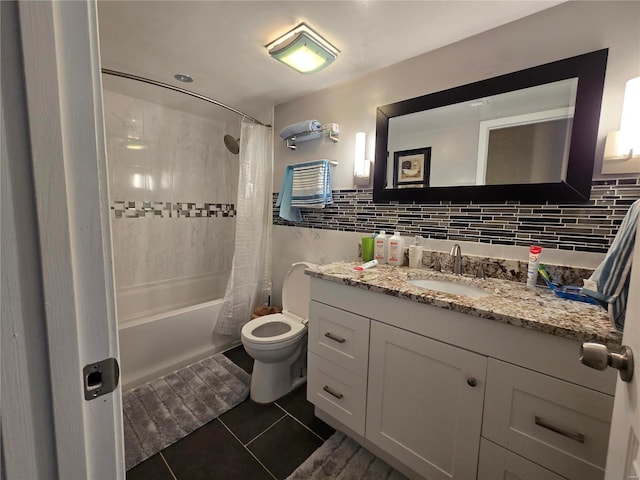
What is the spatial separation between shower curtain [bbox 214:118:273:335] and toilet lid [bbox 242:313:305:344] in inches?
17.9

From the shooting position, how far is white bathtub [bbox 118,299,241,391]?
5.50 ft

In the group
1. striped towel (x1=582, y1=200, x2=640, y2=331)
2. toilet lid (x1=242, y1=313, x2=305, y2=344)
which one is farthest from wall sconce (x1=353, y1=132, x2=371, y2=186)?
striped towel (x1=582, y1=200, x2=640, y2=331)

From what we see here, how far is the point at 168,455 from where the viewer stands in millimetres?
1258

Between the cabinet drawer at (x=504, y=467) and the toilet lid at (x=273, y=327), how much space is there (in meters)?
1.02

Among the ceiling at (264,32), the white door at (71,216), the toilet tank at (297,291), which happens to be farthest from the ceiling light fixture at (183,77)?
the white door at (71,216)

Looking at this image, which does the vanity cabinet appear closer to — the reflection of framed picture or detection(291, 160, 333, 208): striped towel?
detection(291, 160, 333, 208): striped towel

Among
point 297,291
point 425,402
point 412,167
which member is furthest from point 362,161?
point 425,402

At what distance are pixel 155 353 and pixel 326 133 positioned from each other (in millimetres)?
1934

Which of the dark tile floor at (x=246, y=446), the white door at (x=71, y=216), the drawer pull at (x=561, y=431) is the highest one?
the white door at (x=71, y=216)

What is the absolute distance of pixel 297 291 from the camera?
1922 mm

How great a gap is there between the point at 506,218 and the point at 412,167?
1.85ft

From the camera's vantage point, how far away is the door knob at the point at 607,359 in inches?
18.7

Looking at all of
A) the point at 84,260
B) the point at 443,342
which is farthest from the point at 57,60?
the point at 443,342

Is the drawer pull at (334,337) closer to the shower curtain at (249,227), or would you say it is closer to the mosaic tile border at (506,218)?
the mosaic tile border at (506,218)
